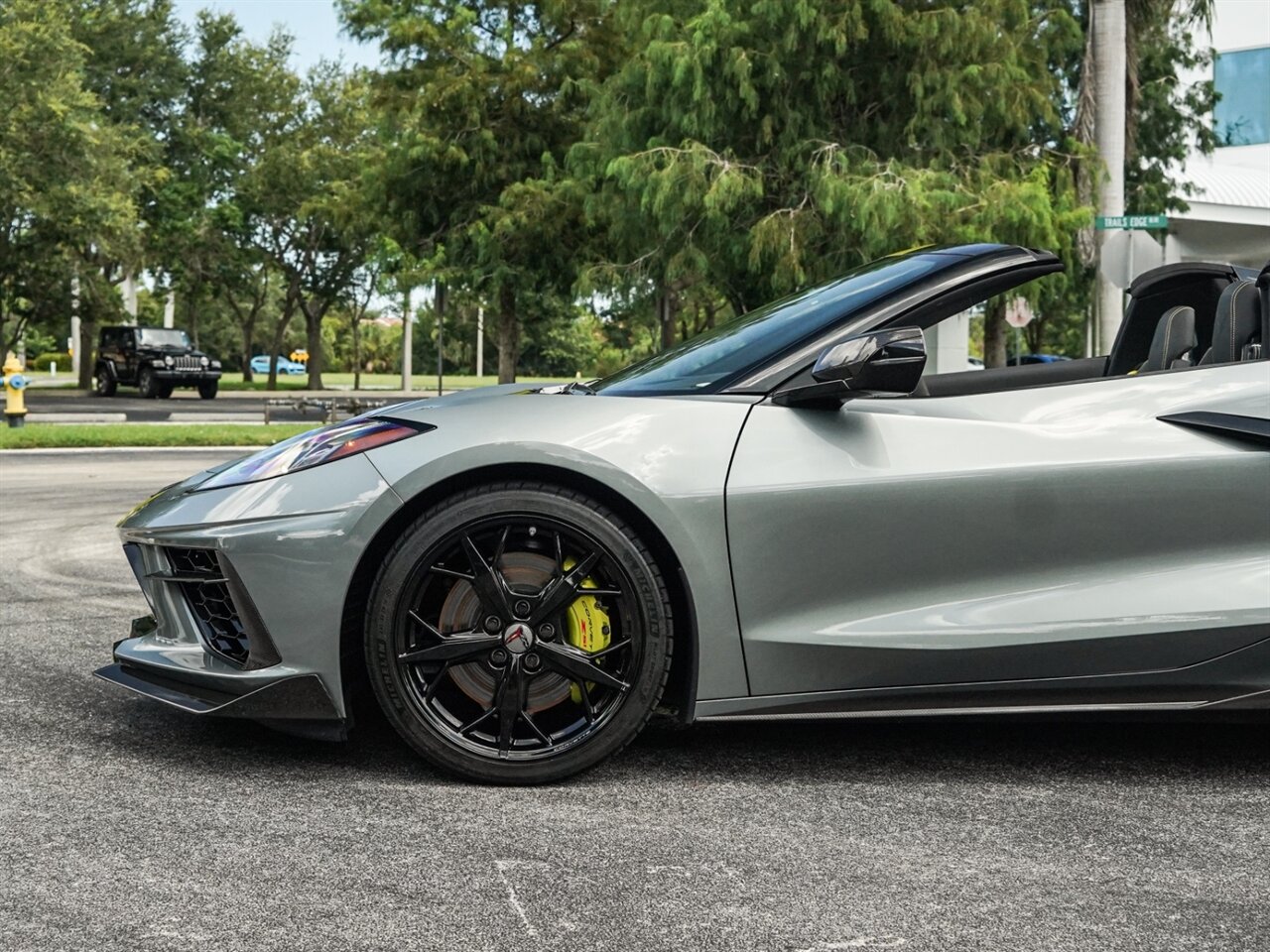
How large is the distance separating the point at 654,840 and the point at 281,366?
96431 mm

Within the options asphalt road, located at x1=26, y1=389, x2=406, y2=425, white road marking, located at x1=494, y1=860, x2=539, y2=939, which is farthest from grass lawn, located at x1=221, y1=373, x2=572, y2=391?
white road marking, located at x1=494, y1=860, x2=539, y2=939

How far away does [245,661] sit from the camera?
3.44 meters

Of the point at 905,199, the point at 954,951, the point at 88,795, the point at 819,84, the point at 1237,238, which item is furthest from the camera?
the point at 1237,238

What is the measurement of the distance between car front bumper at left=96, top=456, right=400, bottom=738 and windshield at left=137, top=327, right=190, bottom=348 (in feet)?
113

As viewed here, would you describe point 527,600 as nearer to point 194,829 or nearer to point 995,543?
point 194,829

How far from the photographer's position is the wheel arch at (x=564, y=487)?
340 centimetres

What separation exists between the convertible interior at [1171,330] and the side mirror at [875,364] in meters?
0.31

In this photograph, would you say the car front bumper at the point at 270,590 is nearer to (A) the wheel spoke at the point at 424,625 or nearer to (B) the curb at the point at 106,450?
(A) the wheel spoke at the point at 424,625

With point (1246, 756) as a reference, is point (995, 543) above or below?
above

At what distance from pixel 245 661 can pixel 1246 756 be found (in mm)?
2613

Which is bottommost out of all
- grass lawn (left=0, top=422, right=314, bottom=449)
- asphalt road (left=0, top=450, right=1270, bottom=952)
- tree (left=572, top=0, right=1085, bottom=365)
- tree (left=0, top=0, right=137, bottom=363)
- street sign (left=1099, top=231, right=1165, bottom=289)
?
asphalt road (left=0, top=450, right=1270, bottom=952)

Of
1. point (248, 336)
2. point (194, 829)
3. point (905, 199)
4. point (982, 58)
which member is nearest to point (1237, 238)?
point (982, 58)

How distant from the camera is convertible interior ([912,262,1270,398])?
12.5 feet

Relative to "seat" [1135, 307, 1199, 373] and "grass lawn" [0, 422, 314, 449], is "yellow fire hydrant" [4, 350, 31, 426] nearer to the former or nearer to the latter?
"grass lawn" [0, 422, 314, 449]
